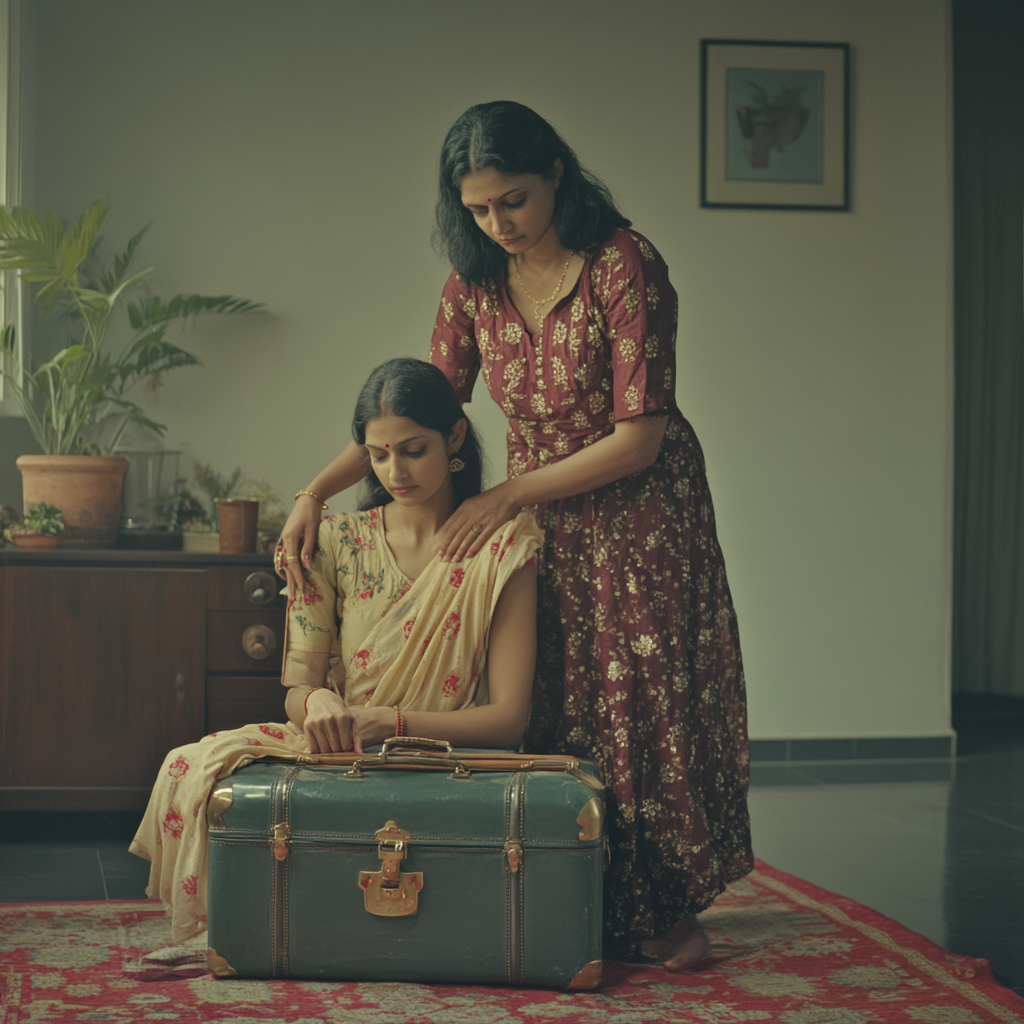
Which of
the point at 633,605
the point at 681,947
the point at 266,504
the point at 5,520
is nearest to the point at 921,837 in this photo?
the point at 681,947

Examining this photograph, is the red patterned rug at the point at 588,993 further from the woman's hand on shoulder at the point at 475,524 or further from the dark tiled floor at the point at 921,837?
the woman's hand on shoulder at the point at 475,524

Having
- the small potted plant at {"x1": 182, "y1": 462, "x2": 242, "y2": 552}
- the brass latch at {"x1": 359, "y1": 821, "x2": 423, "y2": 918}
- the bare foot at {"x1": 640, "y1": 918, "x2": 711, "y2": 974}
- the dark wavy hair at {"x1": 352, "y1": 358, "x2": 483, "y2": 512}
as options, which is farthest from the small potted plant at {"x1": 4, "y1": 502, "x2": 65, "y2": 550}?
the bare foot at {"x1": 640, "y1": 918, "x2": 711, "y2": 974}

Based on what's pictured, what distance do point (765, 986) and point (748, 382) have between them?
2819mm

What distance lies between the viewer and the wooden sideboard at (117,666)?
3281 millimetres

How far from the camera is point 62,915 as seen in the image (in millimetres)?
2445

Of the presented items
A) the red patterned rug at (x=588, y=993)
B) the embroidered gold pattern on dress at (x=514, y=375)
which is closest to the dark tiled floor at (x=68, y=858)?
the red patterned rug at (x=588, y=993)

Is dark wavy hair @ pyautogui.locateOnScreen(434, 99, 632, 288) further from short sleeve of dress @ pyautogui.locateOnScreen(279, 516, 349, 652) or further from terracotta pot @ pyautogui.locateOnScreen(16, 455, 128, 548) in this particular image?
terracotta pot @ pyautogui.locateOnScreen(16, 455, 128, 548)

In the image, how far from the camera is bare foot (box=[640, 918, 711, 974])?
2.10 metres

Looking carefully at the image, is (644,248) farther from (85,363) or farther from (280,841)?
(85,363)

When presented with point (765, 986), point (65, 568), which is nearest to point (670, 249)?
point (65, 568)

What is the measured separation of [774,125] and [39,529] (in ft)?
9.83

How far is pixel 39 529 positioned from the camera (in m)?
3.40

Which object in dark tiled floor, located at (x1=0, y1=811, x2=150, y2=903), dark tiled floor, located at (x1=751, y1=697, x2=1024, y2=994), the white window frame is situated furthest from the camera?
the white window frame

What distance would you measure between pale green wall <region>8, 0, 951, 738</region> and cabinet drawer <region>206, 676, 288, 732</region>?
1.03 metres
